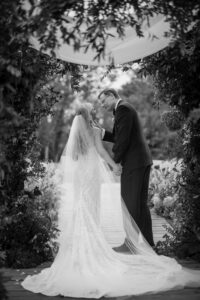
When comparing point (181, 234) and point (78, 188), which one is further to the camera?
point (181, 234)

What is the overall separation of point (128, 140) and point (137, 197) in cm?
66

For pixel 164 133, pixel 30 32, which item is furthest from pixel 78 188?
pixel 164 133

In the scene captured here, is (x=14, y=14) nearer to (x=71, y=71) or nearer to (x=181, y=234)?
(x=71, y=71)

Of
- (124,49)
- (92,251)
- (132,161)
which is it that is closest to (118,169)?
(132,161)

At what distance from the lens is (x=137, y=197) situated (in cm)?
506

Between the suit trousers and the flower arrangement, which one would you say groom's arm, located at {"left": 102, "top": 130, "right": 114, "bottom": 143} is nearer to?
the suit trousers

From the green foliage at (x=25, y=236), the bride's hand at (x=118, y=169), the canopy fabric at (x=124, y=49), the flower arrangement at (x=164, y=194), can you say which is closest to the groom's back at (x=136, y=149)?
the bride's hand at (x=118, y=169)

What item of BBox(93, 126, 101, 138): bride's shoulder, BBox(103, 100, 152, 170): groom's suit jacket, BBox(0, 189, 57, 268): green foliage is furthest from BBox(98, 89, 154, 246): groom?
BBox(0, 189, 57, 268): green foliage

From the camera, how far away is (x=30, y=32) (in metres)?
2.84

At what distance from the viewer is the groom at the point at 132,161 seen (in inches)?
199

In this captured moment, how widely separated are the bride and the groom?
7.5 inches

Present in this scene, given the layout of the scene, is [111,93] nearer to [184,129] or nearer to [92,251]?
[184,129]

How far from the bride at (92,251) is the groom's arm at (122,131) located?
16 centimetres

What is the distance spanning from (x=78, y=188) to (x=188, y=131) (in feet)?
4.52
